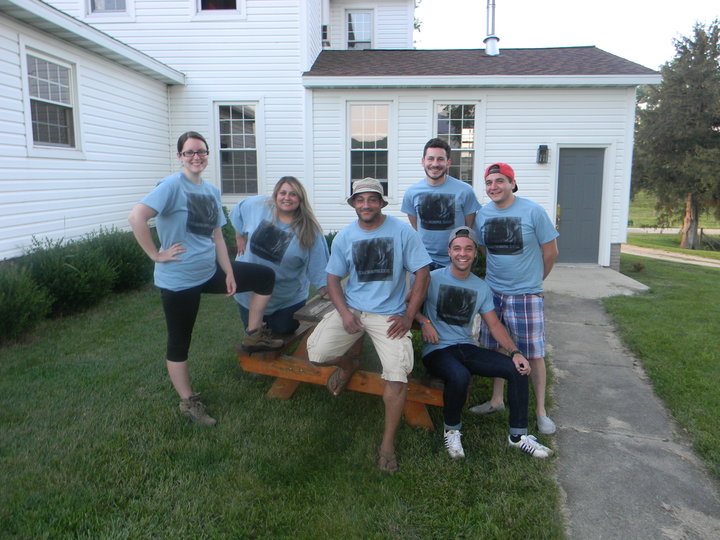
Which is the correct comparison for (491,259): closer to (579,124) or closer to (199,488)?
(199,488)

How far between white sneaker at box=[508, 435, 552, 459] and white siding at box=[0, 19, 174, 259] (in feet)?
20.8

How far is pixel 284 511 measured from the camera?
2660 millimetres

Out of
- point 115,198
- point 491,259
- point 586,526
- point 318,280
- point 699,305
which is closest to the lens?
point 586,526

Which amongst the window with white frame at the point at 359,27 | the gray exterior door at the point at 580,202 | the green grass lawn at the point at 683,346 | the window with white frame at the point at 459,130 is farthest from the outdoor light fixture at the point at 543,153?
the window with white frame at the point at 359,27

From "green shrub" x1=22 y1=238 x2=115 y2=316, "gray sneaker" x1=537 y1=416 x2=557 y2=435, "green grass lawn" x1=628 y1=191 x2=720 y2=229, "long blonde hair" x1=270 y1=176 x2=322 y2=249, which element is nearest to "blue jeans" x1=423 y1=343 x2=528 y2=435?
"gray sneaker" x1=537 y1=416 x2=557 y2=435

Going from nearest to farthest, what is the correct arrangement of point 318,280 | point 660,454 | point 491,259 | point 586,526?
point 586,526 → point 660,454 → point 491,259 → point 318,280

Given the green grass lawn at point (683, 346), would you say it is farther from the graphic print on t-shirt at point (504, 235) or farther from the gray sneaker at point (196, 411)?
the gray sneaker at point (196, 411)

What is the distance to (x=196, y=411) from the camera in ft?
11.6

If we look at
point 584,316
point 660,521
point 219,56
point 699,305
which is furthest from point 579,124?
point 660,521

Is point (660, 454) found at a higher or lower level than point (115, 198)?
lower

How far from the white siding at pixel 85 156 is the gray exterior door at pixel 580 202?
25.9 feet

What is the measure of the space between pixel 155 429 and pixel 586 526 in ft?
8.13

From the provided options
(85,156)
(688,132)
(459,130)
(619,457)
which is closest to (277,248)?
(619,457)

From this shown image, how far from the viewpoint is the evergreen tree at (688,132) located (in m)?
22.2
